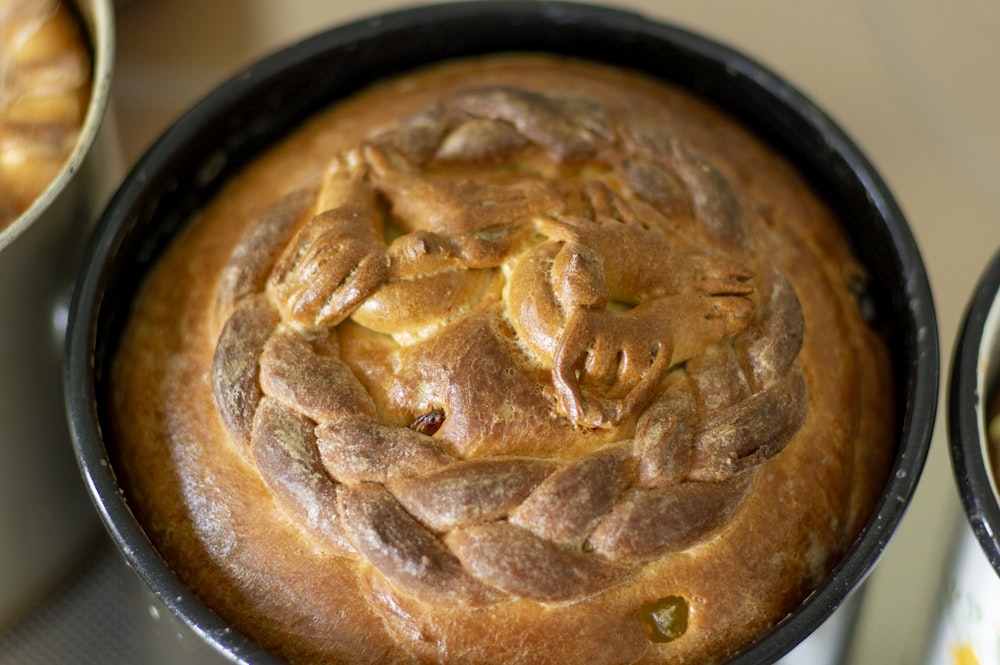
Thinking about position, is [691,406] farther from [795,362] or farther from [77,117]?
[77,117]

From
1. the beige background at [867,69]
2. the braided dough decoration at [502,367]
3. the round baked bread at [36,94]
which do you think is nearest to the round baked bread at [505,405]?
the braided dough decoration at [502,367]

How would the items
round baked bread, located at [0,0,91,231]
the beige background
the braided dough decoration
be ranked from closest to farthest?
the braided dough decoration → round baked bread, located at [0,0,91,231] → the beige background

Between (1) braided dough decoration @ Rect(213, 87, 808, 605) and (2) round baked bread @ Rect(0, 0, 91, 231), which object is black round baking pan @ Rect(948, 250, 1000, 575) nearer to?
(1) braided dough decoration @ Rect(213, 87, 808, 605)

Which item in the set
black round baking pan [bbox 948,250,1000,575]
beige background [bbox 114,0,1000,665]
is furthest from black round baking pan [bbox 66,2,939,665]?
beige background [bbox 114,0,1000,665]

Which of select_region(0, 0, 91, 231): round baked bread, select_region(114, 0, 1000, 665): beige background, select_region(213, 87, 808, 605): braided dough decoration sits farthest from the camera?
select_region(114, 0, 1000, 665): beige background

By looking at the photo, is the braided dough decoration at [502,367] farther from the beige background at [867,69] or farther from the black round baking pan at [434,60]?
the beige background at [867,69]

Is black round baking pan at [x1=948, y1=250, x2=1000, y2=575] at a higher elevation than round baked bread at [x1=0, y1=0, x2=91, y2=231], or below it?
below
